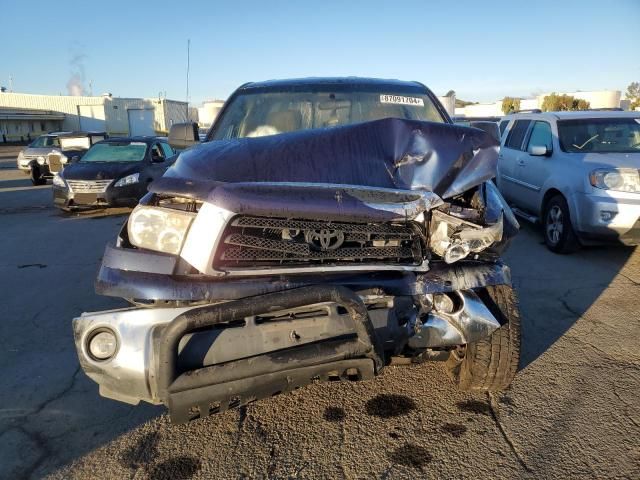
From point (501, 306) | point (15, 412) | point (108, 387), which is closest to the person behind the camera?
point (108, 387)

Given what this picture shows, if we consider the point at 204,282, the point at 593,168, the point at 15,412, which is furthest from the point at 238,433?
the point at 593,168

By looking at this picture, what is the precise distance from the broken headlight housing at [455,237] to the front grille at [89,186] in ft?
28.3

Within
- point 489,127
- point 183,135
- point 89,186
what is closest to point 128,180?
point 89,186

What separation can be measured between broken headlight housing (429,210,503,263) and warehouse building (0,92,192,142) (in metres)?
43.7

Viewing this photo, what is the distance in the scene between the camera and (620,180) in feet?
18.4

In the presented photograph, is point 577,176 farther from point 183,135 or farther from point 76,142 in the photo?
point 76,142

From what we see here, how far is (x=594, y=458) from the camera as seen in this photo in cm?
245

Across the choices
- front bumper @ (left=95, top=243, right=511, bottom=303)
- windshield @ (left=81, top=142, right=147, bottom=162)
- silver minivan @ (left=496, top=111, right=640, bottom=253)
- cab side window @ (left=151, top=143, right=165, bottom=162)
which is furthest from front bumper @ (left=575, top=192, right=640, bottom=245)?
windshield @ (left=81, top=142, right=147, bottom=162)

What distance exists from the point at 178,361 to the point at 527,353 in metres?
2.57

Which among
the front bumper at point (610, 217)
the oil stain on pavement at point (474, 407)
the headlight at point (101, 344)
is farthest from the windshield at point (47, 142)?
the oil stain on pavement at point (474, 407)

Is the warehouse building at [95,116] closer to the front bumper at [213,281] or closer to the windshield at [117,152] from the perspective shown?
the windshield at [117,152]

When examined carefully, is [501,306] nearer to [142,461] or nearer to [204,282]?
[204,282]

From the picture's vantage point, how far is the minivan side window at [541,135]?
693 centimetres

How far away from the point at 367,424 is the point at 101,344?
147 centimetres
